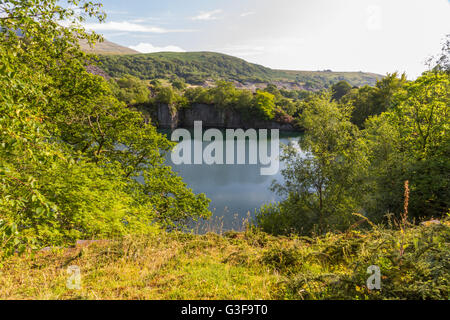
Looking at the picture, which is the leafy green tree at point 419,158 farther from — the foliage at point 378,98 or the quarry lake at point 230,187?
the foliage at point 378,98

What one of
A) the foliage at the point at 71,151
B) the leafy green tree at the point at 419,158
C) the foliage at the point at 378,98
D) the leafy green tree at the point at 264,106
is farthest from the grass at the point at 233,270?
the leafy green tree at the point at 264,106

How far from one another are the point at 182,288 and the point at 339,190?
35.9ft

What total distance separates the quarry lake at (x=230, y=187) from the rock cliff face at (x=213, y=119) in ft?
109

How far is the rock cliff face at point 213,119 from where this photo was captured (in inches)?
2514

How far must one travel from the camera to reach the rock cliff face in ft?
209

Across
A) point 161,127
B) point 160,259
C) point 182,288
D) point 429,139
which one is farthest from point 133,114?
point 161,127

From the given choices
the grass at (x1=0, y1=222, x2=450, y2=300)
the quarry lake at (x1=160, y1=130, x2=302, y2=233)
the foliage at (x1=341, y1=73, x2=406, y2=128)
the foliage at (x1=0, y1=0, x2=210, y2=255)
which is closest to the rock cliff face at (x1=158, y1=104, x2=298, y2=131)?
the foliage at (x1=341, y1=73, x2=406, y2=128)

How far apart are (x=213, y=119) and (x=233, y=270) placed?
2500 inches

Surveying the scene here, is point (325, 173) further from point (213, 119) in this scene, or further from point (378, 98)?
point (213, 119)

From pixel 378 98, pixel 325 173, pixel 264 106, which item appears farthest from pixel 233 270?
pixel 264 106

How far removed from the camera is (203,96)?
216 feet

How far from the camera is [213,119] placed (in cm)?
6681

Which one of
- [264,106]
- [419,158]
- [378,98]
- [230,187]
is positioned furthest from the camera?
[264,106]
